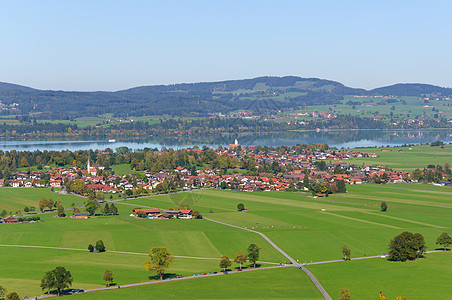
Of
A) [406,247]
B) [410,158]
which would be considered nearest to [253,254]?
[406,247]

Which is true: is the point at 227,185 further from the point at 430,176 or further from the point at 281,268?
the point at 281,268

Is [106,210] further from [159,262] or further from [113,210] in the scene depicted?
[159,262]

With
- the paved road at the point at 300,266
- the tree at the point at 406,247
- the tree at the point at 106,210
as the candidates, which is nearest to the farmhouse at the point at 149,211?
the tree at the point at 106,210

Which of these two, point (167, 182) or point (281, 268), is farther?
point (167, 182)

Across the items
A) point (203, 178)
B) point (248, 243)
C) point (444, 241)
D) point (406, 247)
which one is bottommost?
point (203, 178)

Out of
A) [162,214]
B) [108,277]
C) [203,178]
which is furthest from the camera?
[203,178]

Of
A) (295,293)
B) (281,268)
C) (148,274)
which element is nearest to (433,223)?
(281,268)
